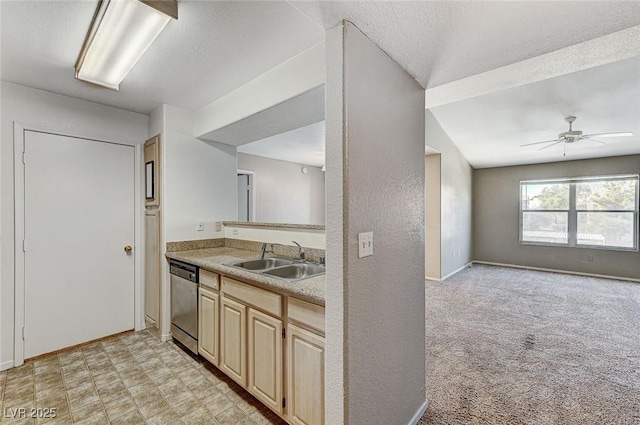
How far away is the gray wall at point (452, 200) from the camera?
498cm

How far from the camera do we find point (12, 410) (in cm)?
189

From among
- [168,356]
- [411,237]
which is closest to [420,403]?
[411,237]

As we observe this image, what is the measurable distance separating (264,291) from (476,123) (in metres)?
4.51

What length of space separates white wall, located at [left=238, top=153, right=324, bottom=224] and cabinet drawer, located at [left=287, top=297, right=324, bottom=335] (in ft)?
14.7

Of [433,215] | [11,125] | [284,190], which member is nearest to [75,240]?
[11,125]

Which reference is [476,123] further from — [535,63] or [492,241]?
[492,241]

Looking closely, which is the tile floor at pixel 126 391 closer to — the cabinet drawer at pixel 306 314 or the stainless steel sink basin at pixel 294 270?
the cabinet drawer at pixel 306 314

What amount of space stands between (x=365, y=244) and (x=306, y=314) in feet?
1.74

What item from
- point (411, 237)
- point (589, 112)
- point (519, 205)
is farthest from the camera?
point (519, 205)

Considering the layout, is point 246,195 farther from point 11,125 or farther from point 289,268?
point 289,268

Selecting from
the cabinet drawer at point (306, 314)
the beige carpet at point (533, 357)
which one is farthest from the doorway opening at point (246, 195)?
the cabinet drawer at point (306, 314)

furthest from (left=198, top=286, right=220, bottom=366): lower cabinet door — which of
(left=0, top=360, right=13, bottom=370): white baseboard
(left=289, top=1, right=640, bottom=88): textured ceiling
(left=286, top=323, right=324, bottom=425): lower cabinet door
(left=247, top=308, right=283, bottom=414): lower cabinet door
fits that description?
(left=289, top=1, right=640, bottom=88): textured ceiling

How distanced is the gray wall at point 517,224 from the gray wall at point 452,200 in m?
0.39

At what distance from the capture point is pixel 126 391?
208 centimetres
